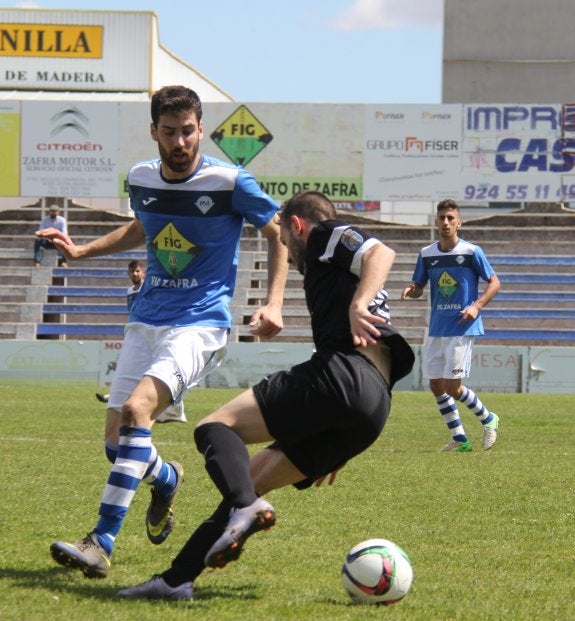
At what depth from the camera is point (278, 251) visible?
596cm

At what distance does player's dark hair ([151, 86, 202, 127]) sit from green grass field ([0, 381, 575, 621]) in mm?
2113

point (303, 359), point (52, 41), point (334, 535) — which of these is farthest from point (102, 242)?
point (52, 41)

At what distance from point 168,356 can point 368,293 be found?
46.2 inches

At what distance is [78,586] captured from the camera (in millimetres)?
5340

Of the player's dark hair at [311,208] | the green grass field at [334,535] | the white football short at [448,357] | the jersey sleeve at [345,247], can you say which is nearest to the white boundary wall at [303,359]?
the white football short at [448,357]

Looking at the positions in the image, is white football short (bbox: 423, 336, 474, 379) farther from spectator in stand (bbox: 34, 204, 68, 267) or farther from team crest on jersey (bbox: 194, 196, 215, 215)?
spectator in stand (bbox: 34, 204, 68, 267)

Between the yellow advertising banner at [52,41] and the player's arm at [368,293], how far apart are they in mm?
41630

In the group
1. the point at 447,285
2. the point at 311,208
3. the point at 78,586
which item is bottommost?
the point at 78,586

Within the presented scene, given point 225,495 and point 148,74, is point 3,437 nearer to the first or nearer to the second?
point 225,495

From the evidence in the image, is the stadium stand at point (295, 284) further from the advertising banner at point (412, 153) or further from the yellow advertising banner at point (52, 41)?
the yellow advertising banner at point (52, 41)

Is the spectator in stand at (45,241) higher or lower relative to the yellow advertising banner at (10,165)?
lower

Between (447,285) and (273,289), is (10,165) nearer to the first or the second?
(447,285)

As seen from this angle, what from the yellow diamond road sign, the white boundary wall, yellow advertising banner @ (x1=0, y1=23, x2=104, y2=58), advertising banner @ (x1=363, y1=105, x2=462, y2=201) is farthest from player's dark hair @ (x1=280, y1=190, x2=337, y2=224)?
yellow advertising banner @ (x1=0, y1=23, x2=104, y2=58)

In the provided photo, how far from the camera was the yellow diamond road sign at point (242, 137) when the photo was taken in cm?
3300
